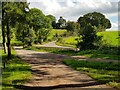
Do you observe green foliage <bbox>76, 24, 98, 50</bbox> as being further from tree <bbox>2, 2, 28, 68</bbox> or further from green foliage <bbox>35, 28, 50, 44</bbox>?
green foliage <bbox>35, 28, 50, 44</bbox>

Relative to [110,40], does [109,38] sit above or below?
above

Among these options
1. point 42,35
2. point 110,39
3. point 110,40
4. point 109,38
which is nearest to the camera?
point 110,40

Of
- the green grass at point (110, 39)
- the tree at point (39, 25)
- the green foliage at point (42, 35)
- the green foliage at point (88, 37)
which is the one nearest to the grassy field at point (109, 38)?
the green grass at point (110, 39)

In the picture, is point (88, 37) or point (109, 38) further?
point (109, 38)

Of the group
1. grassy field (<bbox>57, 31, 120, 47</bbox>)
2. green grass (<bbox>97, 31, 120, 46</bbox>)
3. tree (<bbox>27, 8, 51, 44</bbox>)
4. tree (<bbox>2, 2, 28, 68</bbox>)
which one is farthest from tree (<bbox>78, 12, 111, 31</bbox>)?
tree (<bbox>2, 2, 28, 68</bbox>)

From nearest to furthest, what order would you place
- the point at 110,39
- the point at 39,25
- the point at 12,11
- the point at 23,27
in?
the point at 12,11, the point at 23,27, the point at 110,39, the point at 39,25

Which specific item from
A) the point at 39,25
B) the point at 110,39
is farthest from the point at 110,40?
the point at 39,25

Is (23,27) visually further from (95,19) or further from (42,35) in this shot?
(95,19)

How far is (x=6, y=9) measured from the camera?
111 feet

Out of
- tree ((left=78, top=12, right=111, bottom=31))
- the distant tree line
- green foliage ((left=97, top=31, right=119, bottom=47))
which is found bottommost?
green foliage ((left=97, top=31, right=119, bottom=47))

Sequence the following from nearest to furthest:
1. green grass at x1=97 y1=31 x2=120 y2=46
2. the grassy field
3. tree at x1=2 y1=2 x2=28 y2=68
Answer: tree at x1=2 y1=2 x2=28 y2=68 < green grass at x1=97 y1=31 x2=120 y2=46 < the grassy field

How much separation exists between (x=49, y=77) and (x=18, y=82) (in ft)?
9.25

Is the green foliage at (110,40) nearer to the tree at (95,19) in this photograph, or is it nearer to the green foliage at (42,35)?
the green foliage at (42,35)

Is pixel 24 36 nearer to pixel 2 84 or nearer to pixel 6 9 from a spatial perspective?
pixel 6 9
